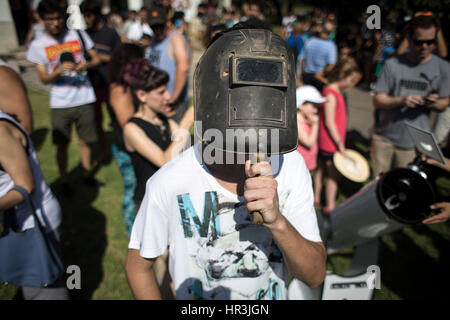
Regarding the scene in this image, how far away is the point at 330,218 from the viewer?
9.12ft

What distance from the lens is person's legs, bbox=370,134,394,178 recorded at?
3389 mm

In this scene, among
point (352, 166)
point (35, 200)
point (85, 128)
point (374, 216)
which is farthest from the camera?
point (85, 128)

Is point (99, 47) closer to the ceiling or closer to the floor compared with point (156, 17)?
closer to the floor

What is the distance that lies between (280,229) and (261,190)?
173 mm

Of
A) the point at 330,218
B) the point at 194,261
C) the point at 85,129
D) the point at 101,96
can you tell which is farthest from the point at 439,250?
the point at 101,96

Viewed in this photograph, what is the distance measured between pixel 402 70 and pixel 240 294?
3061mm

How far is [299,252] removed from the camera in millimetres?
1062

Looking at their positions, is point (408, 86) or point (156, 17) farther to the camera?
point (156, 17)

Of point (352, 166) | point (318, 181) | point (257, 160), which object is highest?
point (257, 160)

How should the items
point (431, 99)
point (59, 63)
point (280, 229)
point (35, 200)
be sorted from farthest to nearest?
1. point (59, 63)
2. point (431, 99)
3. point (35, 200)
4. point (280, 229)

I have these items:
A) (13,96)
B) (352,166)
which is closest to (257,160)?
(13,96)

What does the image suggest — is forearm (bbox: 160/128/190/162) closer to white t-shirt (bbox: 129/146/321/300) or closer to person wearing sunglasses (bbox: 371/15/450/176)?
white t-shirt (bbox: 129/146/321/300)

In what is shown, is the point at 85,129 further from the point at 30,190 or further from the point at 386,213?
the point at 386,213

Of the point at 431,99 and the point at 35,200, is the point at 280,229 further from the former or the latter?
the point at 431,99
